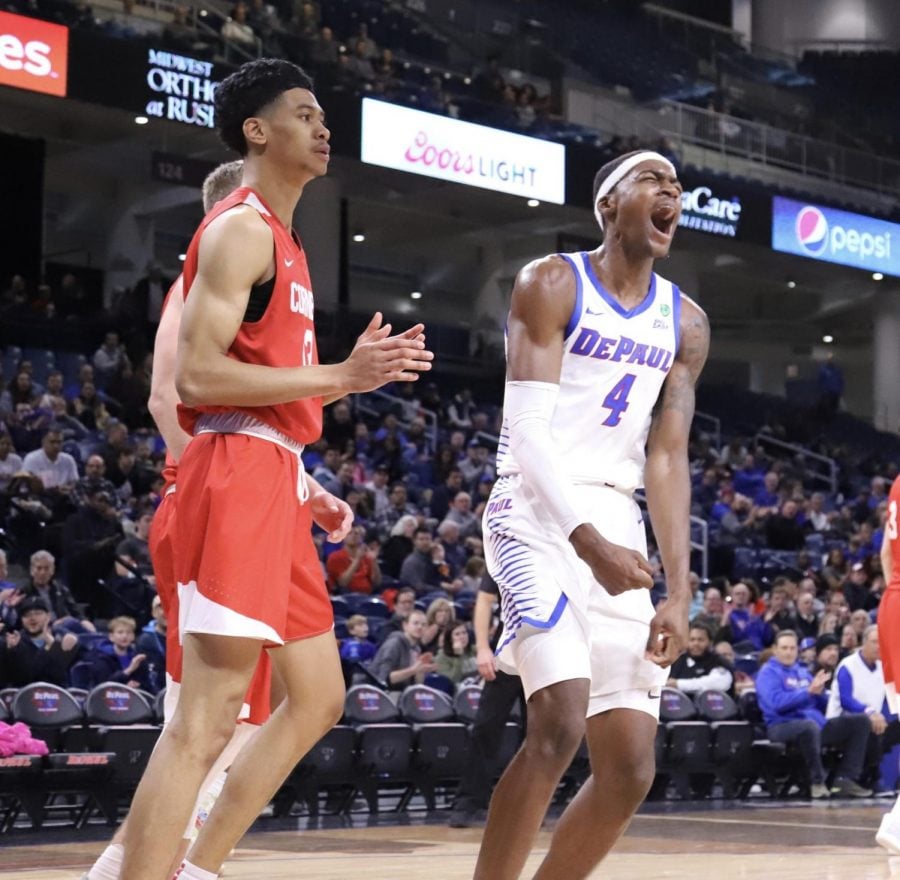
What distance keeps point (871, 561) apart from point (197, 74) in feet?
32.5

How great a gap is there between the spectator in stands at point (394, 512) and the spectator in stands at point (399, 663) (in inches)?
177

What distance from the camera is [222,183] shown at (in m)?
5.14

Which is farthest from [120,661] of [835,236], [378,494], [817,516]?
[835,236]

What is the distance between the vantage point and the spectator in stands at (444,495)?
1755 centimetres

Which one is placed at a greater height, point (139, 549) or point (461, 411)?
point (461, 411)

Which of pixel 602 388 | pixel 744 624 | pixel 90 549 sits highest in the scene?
pixel 602 388

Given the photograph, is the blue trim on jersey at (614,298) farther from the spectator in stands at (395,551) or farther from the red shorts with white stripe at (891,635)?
the spectator in stands at (395,551)

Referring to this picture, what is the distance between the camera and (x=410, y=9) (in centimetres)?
2422

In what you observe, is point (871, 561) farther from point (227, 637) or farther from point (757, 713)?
point (227, 637)

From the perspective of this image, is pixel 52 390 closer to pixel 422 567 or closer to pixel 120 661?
pixel 422 567

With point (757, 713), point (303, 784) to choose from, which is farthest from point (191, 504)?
point (757, 713)

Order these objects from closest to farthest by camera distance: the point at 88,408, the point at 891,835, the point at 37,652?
the point at 891,835, the point at 37,652, the point at 88,408

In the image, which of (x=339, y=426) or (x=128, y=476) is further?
(x=339, y=426)

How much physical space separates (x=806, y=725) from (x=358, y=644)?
366 centimetres
